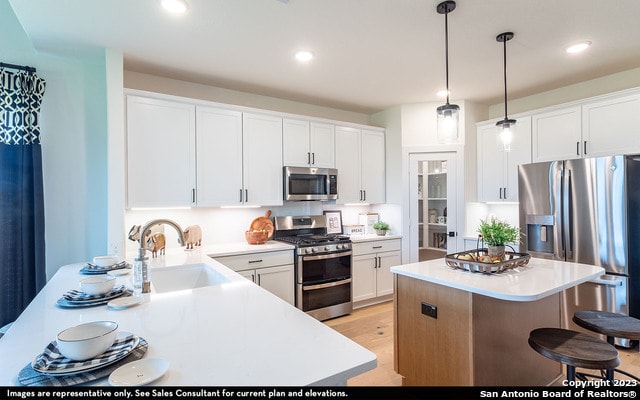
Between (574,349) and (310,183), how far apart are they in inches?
115

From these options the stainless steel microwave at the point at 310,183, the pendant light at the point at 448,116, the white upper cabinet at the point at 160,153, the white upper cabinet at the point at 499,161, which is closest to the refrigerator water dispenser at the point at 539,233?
the white upper cabinet at the point at 499,161

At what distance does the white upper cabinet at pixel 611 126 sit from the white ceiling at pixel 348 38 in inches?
15.6

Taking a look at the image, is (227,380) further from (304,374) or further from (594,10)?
(594,10)

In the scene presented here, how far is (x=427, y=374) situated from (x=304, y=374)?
1.61m

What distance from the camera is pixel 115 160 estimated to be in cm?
273

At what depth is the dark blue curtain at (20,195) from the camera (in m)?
2.53

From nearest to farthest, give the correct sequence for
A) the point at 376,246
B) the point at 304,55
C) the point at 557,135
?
1. the point at 304,55
2. the point at 557,135
3. the point at 376,246

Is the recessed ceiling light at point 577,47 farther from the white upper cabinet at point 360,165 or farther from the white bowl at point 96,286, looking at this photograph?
the white bowl at point 96,286

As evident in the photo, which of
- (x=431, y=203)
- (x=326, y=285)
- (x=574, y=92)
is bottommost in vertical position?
(x=326, y=285)

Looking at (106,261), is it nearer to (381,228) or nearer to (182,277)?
(182,277)

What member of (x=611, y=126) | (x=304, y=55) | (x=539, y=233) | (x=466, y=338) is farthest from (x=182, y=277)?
(x=611, y=126)

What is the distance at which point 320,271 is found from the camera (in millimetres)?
3686

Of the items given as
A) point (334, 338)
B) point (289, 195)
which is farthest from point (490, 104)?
point (334, 338)

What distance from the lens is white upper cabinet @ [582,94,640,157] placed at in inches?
122
